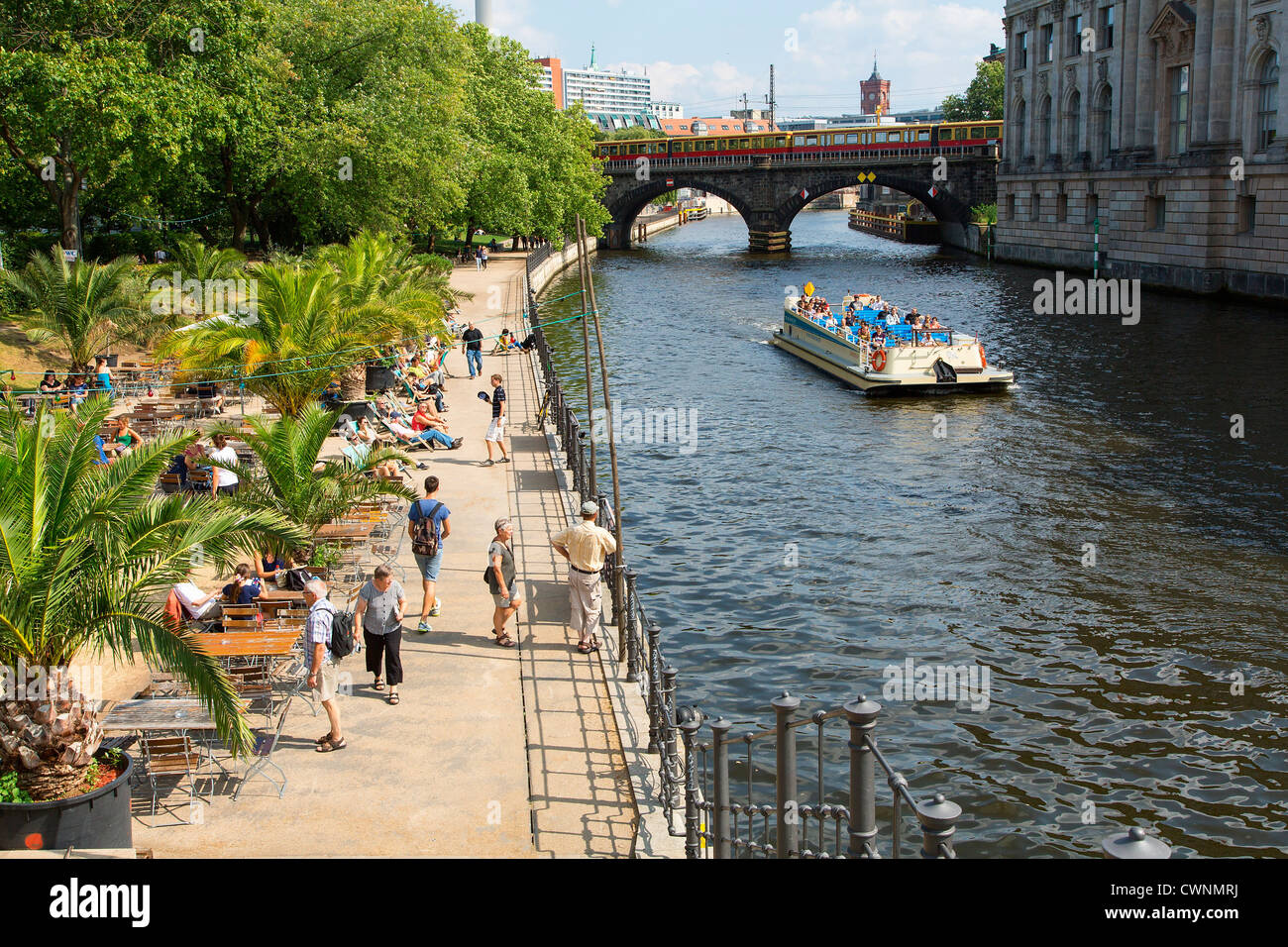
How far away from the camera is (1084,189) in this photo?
67.1 metres

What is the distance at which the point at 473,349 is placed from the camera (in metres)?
35.2

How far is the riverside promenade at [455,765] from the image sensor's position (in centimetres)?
962

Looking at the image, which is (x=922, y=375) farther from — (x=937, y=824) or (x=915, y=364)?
(x=937, y=824)

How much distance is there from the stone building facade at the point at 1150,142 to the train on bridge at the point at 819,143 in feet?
55.9

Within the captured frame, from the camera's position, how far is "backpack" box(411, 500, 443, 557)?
49.0ft

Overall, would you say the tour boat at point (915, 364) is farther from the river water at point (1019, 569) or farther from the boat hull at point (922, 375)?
the river water at point (1019, 569)

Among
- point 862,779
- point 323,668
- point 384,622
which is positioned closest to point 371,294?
point 384,622

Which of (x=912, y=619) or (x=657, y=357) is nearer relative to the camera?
(x=912, y=619)

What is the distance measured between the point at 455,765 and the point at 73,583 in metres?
3.46

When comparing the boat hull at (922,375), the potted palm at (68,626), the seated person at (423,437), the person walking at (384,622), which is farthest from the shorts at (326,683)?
the boat hull at (922,375)
